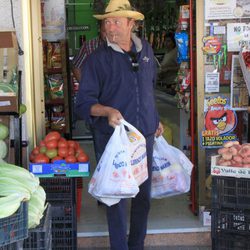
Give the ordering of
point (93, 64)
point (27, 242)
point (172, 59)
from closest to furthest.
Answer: point (27, 242) → point (93, 64) → point (172, 59)

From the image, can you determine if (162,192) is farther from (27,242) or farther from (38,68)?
(27,242)

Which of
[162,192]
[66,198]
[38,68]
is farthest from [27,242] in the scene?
[38,68]

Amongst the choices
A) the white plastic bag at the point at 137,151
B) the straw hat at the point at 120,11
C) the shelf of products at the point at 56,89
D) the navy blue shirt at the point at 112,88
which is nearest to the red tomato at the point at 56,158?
the navy blue shirt at the point at 112,88

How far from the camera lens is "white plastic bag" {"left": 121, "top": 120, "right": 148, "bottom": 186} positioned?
11.4 ft

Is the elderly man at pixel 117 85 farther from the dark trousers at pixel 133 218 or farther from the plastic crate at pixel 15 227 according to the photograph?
the plastic crate at pixel 15 227

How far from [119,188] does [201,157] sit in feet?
4.40

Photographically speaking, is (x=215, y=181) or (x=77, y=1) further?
(x=77, y=1)

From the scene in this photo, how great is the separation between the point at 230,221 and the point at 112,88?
121cm

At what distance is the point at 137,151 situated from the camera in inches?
139

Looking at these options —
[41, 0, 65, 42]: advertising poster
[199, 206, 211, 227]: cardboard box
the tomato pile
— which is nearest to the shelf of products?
[41, 0, 65, 42]: advertising poster

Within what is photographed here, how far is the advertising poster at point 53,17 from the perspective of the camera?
17.3ft

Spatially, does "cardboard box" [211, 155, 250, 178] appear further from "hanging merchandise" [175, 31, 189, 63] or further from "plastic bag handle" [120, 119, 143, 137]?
"hanging merchandise" [175, 31, 189, 63]

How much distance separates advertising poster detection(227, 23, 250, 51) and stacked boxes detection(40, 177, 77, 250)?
5.81ft

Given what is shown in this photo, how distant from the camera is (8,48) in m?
3.98
